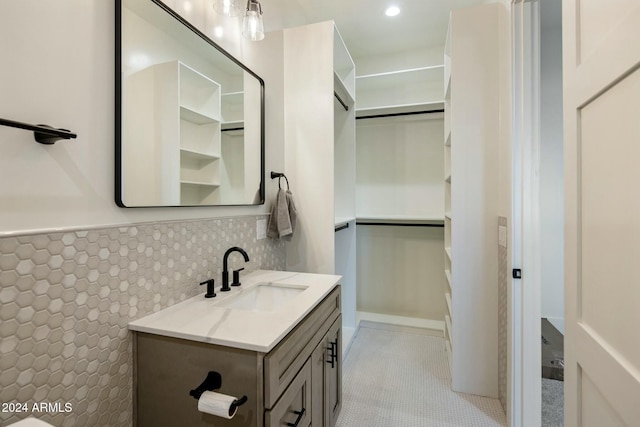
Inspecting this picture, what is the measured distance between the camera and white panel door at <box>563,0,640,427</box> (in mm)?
593

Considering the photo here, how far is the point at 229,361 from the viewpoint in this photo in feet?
3.05

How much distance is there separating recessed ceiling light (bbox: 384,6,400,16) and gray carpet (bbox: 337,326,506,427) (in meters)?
2.82

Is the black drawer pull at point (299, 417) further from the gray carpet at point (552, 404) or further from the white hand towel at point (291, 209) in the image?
the gray carpet at point (552, 404)

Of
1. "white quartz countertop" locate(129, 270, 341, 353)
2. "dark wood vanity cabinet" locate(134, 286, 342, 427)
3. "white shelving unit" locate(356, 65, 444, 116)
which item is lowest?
"dark wood vanity cabinet" locate(134, 286, 342, 427)

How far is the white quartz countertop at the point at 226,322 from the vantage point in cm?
93

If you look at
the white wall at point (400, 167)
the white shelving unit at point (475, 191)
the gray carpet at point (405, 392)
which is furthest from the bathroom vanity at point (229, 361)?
the white wall at point (400, 167)

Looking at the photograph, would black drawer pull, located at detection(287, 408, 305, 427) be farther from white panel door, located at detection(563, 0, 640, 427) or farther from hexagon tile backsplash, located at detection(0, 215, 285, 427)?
white panel door, located at detection(563, 0, 640, 427)

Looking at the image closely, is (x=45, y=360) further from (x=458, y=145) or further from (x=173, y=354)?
(x=458, y=145)

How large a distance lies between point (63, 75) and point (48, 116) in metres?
0.14

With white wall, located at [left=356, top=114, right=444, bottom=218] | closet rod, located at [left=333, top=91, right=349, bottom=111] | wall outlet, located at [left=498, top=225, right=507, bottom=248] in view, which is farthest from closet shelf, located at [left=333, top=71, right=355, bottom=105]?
wall outlet, located at [left=498, top=225, right=507, bottom=248]

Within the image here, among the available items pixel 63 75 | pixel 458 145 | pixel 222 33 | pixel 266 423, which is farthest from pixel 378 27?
pixel 266 423

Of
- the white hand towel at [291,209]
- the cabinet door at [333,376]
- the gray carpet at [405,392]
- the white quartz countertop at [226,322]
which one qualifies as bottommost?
A: the gray carpet at [405,392]

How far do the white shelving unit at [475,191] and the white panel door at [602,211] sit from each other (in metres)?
1.03

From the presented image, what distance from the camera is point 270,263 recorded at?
6.47 ft
